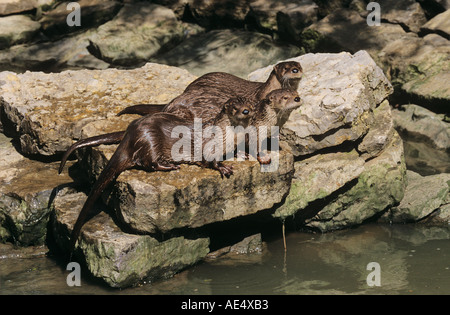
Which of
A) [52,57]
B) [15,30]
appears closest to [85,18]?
[52,57]

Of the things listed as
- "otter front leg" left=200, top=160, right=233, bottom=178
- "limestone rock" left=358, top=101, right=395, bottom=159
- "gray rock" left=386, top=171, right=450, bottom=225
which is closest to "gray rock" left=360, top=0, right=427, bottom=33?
"limestone rock" left=358, top=101, right=395, bottom=159

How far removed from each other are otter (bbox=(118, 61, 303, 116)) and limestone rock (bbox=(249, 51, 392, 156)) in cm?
20

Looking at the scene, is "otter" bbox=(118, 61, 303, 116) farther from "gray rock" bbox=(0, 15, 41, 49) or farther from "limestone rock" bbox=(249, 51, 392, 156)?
"gray rock" bbox=(0, 15, 41, 49)

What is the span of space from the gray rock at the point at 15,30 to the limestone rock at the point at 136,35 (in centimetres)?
76

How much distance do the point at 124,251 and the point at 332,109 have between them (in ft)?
5.78

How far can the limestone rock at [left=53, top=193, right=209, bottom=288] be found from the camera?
14.8 feet

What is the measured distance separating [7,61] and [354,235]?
184 inches

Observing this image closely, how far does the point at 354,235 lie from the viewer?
17.9ft

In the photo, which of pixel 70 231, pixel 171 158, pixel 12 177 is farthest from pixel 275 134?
pixel 12 177

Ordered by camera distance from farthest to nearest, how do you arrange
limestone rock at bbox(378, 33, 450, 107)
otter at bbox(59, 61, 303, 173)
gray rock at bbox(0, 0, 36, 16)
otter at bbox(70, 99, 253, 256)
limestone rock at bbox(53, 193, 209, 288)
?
gray rock at bbox(0, 0, 36, 16) < limestone rock at bbox(378, 33, 450, 107) < otter at bbox(59, 61, 303, 173) < otter at bbox(70, 99, 253, 256) < limestone rock at bbox(53, 193, 209, 288)

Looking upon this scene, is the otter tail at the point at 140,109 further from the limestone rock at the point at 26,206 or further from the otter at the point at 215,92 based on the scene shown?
the limestone rock at the point at 26,206

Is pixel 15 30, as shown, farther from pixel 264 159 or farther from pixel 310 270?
pixel 310 270

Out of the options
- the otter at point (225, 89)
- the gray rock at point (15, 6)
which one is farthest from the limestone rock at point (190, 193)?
the gray rock at point (15, 6)
